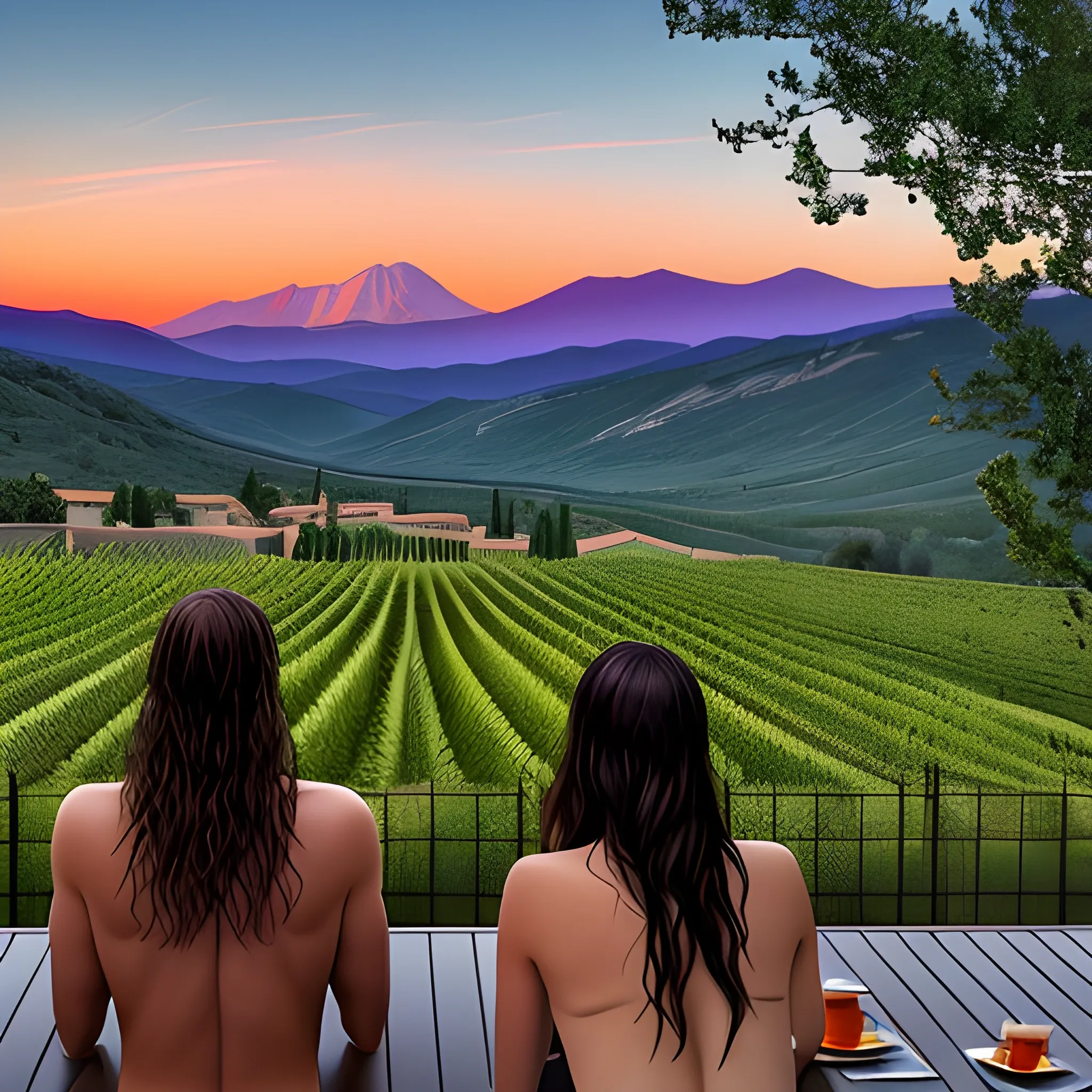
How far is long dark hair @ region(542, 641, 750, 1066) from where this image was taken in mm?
Answer: 1247

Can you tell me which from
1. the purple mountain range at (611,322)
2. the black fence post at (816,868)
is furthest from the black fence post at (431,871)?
the purple mountain range at (611,322)

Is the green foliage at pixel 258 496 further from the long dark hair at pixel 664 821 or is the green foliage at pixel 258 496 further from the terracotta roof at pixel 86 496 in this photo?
the long dark hair at pixel 664 821

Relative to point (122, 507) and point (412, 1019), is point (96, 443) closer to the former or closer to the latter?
point (122, 507)

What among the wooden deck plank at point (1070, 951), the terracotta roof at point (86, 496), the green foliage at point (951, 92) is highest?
the green foliage at point (951, 92)

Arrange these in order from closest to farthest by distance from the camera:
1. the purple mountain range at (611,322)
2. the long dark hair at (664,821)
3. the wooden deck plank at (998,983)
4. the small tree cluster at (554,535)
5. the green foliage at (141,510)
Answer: the long dark hair at (664,821) < the wooden deck plank at (998,983) < the green foliage at (141,510) < the small tree cluster at (554,535) < the purple mountain range at (611,322)

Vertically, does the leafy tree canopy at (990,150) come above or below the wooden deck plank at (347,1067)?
above

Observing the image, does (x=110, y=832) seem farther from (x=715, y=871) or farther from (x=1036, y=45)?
(x=1036, y=45)

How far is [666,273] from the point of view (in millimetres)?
5258

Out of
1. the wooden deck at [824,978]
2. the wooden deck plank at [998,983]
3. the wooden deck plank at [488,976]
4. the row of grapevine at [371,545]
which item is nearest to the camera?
the wooden deck at [824,978]

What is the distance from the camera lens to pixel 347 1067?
2.03 m

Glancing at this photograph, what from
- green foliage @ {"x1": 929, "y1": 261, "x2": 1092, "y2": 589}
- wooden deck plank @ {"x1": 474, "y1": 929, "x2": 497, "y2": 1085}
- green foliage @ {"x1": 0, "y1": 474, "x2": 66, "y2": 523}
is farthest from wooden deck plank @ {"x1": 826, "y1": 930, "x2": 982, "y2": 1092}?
green foliage @ {"x1": 0, "y1": 474, "x2": 66, "y2": 523}

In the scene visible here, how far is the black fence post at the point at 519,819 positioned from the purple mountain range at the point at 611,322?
2127 mm

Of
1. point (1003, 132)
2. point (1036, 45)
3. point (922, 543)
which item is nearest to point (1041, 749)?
point (922, 543)

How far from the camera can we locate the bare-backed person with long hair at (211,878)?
1357 mm
